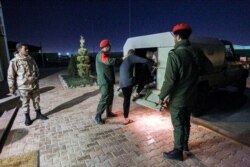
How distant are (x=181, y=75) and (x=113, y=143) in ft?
6.28

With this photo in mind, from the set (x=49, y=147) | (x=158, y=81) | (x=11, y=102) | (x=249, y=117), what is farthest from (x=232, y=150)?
(x=11, y=102)

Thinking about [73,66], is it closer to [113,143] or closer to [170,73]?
[113,143]

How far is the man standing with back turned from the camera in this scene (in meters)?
2.35

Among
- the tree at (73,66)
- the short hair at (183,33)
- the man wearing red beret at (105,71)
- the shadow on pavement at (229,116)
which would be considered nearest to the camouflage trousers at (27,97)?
the man wearing red beret at (105,71)

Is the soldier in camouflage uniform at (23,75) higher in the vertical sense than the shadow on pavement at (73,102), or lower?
higher

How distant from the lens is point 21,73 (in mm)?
4137

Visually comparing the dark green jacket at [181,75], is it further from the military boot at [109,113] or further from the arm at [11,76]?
the arm at [11,76]

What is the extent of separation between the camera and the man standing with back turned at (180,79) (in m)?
2.35

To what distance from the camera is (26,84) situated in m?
4.18

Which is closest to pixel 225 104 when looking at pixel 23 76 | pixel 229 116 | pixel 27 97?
pixel 229 116

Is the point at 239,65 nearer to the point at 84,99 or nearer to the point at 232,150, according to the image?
the point at 232,150

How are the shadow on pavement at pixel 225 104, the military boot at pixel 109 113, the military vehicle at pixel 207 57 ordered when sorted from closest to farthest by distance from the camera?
1. the military vehicle at pixel 207 57
2. the military boot at pixel 109 113
3. the shadow on pavement at pixel 225 104

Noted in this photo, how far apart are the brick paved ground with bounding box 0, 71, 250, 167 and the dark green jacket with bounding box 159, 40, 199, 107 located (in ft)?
3.57

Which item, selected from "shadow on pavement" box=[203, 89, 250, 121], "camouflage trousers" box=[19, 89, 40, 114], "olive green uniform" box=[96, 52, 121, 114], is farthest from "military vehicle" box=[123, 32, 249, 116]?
"camouflage trousers" box=[19, 89, 40, 114]
